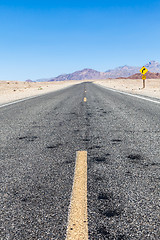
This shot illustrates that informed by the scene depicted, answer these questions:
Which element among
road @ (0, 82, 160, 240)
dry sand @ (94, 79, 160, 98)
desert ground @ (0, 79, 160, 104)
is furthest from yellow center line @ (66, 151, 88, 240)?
dry sand @ (94, 79, 160, 98)

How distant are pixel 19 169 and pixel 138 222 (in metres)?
1.63

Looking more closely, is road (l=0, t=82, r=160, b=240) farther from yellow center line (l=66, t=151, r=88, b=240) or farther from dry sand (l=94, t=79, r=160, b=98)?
dry sand (l=94, t=79, r=160, b=98)

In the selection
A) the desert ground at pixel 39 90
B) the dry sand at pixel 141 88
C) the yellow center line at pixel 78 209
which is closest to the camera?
the yellow center line at pixel 78 209

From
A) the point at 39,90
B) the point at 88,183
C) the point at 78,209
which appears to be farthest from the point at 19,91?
the point at 78,209

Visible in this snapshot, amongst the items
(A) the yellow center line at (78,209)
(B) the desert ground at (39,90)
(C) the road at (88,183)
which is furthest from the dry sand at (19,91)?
(A) the yellow center line at (78,209)

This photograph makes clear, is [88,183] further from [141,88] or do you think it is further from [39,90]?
[39,90]

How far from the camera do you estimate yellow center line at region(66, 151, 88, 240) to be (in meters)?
1.54

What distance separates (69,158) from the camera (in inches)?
122

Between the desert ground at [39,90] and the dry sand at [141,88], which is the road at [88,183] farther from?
the dry sand at [141,88]

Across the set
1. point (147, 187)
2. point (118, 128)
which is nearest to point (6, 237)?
point (147, 187)

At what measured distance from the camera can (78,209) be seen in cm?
183

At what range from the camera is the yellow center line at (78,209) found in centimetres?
154

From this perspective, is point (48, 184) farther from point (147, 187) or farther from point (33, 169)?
point (147, 187)

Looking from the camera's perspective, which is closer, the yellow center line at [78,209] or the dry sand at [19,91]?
the yellow center line at [78,209]
